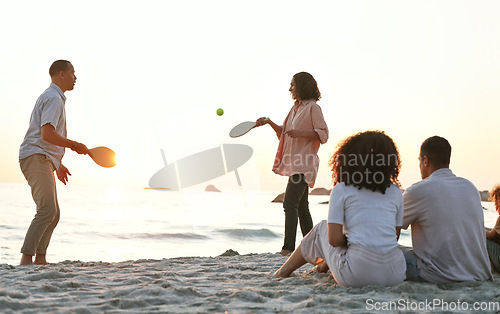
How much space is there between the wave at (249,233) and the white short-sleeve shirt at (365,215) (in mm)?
11474

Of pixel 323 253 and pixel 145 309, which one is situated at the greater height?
pixel 323 253

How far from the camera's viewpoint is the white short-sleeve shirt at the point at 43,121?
4.35 metres

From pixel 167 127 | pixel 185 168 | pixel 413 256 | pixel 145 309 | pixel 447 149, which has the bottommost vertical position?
pixel 145 309

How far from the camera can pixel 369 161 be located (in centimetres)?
293

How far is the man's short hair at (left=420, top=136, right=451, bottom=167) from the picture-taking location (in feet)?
10.1

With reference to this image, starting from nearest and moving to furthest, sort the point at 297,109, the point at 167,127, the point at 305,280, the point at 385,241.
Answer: the point at 385,241 < the point at 305,280 < the point at 297,109 < the point at 167,127

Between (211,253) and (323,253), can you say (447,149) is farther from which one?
(211,253)

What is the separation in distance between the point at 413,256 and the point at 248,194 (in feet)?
13.1

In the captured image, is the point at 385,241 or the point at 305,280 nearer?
the point at 385,241

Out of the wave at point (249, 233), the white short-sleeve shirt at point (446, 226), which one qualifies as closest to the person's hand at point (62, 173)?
the white short-sleeve shirt at point (446, 226)

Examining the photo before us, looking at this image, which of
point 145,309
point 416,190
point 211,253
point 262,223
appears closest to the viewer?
point 145,309

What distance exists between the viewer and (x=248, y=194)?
7.07 metres

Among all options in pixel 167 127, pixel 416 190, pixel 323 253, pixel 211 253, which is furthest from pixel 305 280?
pixel 211 253

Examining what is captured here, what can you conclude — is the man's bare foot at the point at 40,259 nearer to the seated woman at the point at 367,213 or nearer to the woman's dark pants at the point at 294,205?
the woman's dark pants at the point at 294,205
